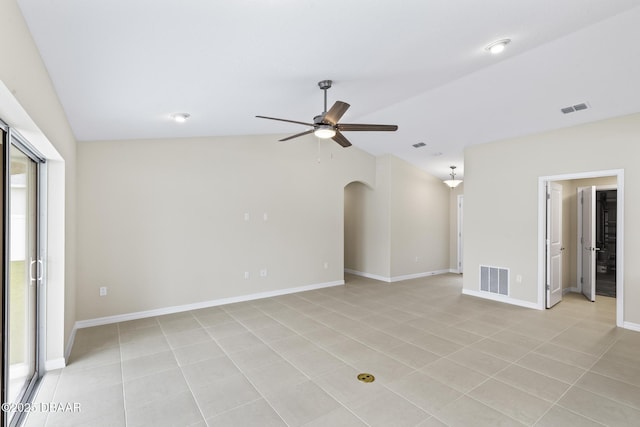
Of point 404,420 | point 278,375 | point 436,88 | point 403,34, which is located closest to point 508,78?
point 436,88

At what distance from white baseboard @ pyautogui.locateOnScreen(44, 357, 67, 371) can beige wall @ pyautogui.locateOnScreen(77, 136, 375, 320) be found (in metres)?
1.32

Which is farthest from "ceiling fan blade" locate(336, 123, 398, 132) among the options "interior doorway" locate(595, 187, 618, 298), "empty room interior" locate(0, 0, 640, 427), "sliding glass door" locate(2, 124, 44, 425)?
"interior doorway" locate(595, 187, 618, 298)

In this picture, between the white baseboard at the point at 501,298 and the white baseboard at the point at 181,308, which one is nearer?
the white baseboard at the point at 181,308

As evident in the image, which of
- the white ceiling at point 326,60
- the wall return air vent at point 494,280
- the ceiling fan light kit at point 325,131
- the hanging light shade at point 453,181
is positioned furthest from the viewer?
the hanging light shade at point 453,181

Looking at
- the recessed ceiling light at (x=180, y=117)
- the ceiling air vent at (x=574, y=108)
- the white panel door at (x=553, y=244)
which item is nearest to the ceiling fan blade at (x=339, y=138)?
the recessed ceiling light at (x=180, y=117)

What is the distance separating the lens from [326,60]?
281cm

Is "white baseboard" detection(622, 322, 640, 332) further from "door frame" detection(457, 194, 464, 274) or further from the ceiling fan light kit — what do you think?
the ceiling fan light kit

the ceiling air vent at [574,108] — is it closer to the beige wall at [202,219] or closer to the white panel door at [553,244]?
the white panel door at [553,244]

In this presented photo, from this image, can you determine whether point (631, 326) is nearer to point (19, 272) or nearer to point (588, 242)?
point (588, 242)

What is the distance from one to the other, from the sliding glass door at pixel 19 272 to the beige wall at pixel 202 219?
1.41 m

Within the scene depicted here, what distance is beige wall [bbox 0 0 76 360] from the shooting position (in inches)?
63.5

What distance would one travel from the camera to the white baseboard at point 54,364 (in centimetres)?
309

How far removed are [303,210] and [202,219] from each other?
1.92m

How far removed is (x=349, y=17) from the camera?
216cm
